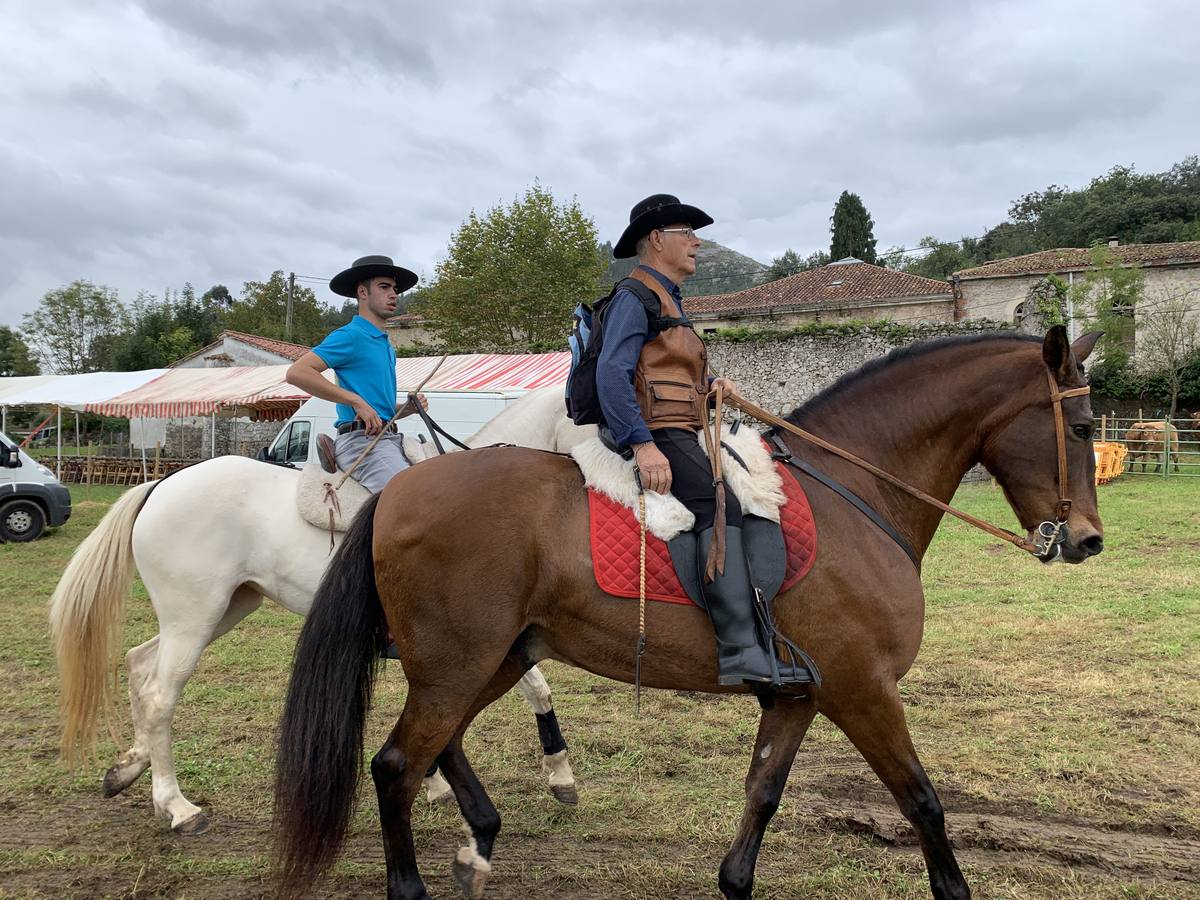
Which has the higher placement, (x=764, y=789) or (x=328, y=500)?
(x=328, y=500)

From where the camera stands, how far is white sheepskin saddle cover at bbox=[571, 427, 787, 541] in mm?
2949

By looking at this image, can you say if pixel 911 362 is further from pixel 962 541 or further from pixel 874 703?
pixel 962 541

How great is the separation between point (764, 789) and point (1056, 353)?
2105 millimetres

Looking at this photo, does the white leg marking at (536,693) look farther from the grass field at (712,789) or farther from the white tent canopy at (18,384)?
the white tent canopy at (18,384)

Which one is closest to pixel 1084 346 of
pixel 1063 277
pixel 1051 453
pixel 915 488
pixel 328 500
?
pixel 1051 453

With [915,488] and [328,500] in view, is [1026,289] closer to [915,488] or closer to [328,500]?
[915,488]

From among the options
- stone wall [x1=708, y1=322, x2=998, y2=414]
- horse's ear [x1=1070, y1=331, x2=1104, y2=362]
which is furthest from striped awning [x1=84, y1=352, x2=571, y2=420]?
horse's ear [x1=1070, y1=331, x2=1104, y2=362]

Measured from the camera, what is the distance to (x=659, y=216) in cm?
324

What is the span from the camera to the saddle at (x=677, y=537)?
2.91 m

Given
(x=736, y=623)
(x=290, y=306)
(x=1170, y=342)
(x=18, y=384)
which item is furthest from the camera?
(x=290, y=306)

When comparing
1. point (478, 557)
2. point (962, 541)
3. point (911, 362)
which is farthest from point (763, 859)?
point (962, 541)

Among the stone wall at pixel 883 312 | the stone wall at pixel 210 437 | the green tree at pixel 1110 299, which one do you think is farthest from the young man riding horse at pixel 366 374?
the green tree at pixel 1110 299

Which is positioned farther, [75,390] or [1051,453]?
[75,390]

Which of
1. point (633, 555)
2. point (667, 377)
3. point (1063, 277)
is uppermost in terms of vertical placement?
point (1063, 277)
